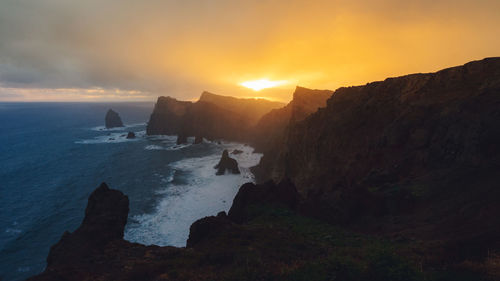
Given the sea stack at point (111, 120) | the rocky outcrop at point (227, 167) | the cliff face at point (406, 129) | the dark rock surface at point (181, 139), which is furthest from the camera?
the sea stack at point (111, 120)

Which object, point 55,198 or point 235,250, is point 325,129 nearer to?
point 235,250

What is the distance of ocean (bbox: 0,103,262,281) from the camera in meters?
32.2

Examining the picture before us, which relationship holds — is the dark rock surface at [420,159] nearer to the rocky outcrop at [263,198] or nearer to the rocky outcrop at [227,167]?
the rocky outcrop at [263,198]

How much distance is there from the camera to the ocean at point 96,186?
32156 millimetres

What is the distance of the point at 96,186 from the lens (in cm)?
5094

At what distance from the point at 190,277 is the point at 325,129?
2905 centimetres

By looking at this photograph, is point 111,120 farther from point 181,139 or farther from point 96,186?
point 96,186

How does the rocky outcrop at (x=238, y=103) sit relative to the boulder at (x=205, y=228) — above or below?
above

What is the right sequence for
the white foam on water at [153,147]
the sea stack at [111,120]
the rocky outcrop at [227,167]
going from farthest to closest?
the sea stack at [111,120]
the white foam on water at [153,147]
the rocky outcrop at [227,167]

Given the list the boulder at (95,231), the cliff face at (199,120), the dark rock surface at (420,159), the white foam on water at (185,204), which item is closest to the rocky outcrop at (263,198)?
the dark rock surface at (420,159)

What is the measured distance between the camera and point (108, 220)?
15.2 m

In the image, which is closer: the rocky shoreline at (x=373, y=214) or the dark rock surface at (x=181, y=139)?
the rocky shoreline at (x=373, y=214)

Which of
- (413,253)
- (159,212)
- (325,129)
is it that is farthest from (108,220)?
(325,129)

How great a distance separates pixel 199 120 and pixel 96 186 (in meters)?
70.8
